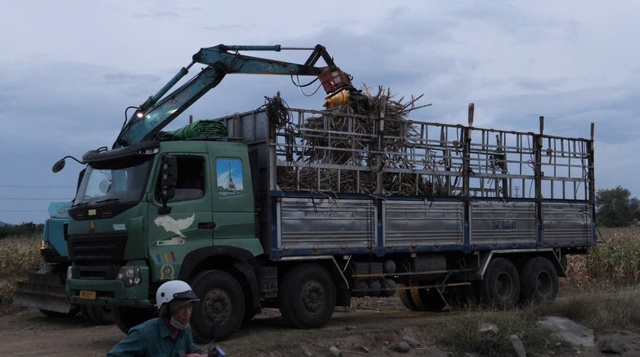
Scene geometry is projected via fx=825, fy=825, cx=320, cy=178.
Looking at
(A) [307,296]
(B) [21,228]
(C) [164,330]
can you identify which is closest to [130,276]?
(A) [307,296]

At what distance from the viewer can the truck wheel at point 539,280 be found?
16891 mm

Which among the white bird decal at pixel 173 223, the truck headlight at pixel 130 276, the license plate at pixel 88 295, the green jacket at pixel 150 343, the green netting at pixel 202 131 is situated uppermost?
the green netting at pixel 202 131

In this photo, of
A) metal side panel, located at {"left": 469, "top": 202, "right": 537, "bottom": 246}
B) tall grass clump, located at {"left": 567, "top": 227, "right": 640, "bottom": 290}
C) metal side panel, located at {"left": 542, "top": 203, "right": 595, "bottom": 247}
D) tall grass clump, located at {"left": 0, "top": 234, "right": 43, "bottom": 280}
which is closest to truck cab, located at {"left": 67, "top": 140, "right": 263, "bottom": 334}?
metal side panel, located at {"left": 469, "top": 202, "right": 537, "bottom": 246}

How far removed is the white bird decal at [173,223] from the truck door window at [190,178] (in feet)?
1.14

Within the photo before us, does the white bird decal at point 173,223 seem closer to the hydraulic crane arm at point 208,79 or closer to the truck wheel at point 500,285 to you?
the hydraulic crane arm at point 208,79

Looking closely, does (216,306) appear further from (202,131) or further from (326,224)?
(202,131)

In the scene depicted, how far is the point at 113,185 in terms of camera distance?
479 inches

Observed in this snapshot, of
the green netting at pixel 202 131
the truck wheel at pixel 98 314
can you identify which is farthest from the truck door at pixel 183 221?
the truck wheel at pixel 98 314

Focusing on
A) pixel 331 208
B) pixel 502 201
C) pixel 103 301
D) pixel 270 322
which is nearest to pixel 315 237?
pixel 331 208

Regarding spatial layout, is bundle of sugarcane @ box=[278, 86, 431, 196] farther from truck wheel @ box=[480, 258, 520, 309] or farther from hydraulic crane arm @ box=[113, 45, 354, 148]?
truck wheel @ box=[480, 258, 520, 309]

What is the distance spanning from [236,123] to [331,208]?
2.15 meters

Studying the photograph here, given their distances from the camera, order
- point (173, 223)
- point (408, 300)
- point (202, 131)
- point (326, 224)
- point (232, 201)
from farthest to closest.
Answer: point (408, 300) → point (326, 224) → point (202, 131) → point (232, 201) → point (173, 223)

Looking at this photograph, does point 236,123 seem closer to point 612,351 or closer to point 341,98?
point 341,98

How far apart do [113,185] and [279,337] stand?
131 inches
